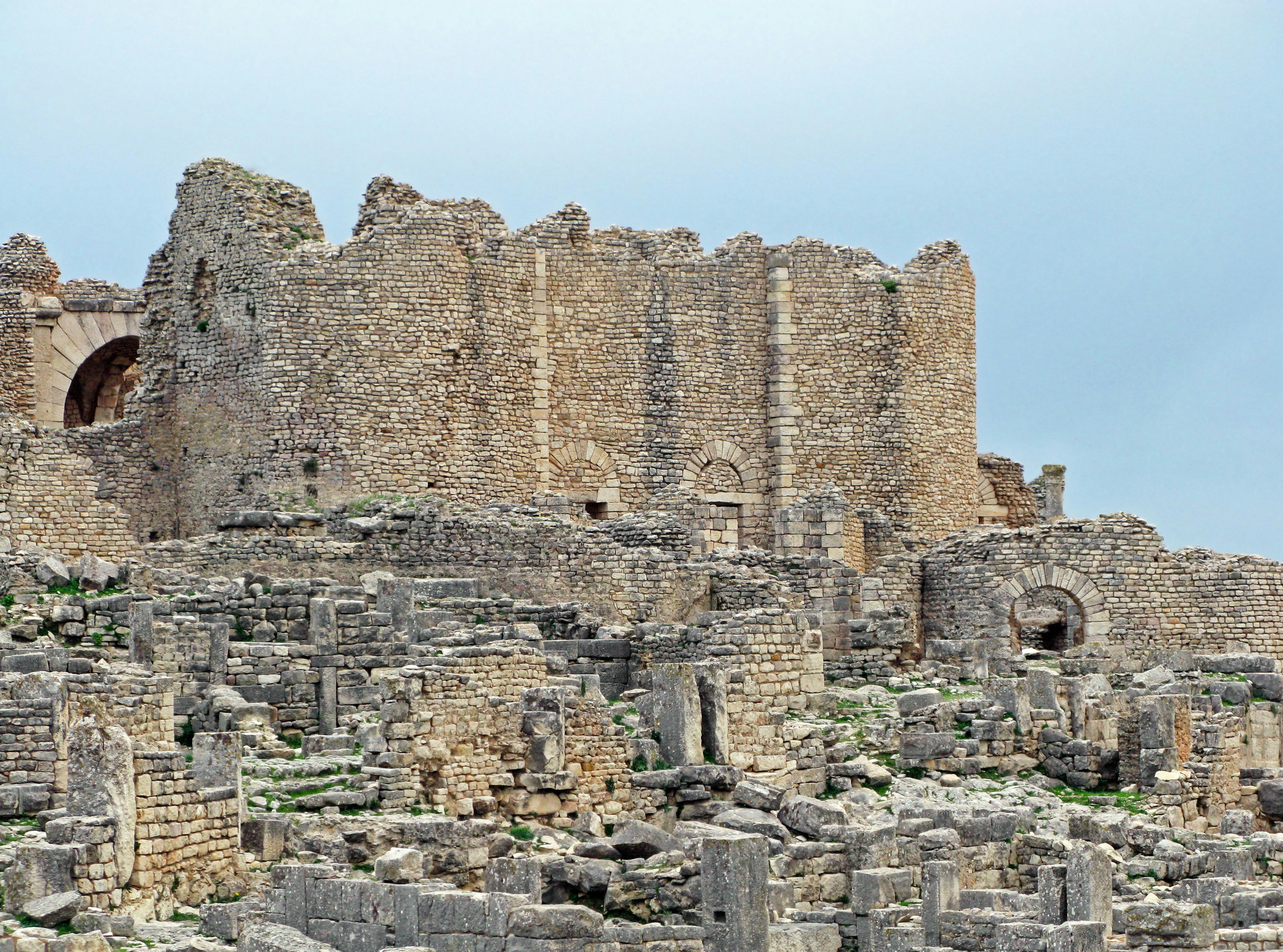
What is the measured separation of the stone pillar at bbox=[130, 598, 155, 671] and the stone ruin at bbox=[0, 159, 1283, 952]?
0.14 ft

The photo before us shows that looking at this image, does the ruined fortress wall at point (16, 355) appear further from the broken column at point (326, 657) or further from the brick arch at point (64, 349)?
the broken column at point (326, 657)

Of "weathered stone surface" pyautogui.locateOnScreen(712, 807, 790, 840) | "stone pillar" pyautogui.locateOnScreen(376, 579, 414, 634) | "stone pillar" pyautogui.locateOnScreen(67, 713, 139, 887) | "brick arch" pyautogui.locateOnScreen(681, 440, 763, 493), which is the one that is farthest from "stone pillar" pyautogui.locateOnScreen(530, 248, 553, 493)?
"stone pillar" pyautogui.locateOnScreen(67, 713, 139, 887)

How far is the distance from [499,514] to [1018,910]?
14.7m

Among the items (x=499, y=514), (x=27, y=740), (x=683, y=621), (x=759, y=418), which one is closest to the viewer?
(x=27, y=740)

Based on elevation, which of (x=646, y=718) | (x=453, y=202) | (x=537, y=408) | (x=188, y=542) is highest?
(x=453, y=202)

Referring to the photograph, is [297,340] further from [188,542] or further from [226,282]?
[188,542]

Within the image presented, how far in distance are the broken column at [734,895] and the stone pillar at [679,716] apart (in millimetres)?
4938

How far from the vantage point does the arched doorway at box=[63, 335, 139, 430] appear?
42281mm

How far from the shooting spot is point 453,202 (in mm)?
36594

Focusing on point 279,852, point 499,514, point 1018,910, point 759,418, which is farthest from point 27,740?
point 759,418

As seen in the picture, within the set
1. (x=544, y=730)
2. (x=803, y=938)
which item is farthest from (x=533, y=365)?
(x=803, y=938)

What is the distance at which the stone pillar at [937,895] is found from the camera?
62.1 ft

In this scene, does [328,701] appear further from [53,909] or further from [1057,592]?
[1057,592]

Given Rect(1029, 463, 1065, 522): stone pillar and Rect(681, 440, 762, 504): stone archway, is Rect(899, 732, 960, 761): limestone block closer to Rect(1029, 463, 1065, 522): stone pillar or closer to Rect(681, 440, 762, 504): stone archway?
Rect(681, 440, 762, 504): stone archway
